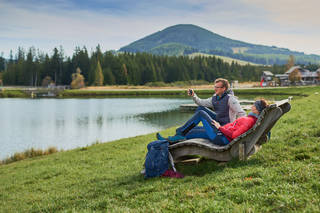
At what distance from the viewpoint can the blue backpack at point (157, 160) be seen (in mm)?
7027

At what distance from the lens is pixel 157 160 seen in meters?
7.09

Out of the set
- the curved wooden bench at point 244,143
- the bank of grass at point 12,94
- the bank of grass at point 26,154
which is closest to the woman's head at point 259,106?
the curved wooden bench at point 244,143

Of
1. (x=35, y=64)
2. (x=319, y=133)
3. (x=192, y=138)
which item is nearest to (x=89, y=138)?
(x=192, y=138)

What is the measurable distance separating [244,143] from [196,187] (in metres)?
1.83

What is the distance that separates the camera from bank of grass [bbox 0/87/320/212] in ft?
14.4

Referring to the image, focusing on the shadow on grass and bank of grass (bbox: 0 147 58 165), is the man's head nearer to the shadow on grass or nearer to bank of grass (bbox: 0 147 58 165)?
the shadow on grass

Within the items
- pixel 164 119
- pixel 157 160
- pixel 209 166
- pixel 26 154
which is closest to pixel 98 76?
pixel 164 119

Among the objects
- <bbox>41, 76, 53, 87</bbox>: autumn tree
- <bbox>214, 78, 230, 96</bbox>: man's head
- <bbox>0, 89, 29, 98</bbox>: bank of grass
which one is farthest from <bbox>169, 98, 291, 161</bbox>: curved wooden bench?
<bbox>41, 76, 53, 87</bbox>: autumn tree

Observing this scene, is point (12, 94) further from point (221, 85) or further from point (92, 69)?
point (221, 85)

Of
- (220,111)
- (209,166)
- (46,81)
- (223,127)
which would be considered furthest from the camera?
(46,81)

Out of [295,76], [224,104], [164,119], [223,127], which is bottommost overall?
[164,119]

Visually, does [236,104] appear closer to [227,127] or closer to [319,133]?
[227,127]

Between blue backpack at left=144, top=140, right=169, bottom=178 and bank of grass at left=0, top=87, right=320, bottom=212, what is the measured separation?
27cm

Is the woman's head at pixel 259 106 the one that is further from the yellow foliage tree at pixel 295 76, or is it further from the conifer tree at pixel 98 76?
the conifer tree at pixel 98 76
